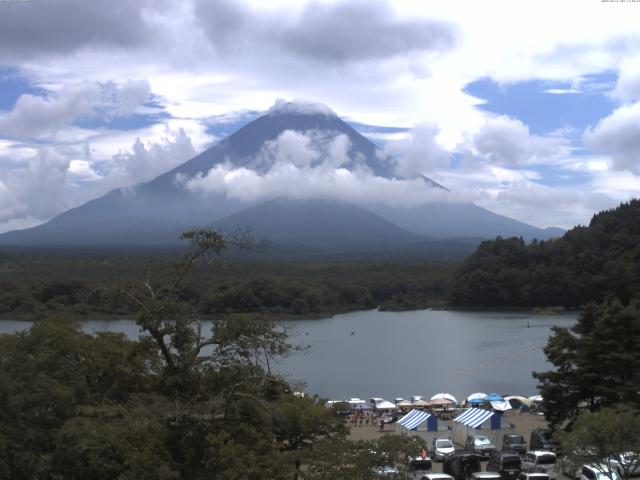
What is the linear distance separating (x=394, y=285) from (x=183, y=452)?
51.3 metres

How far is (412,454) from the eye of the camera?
5.96 m

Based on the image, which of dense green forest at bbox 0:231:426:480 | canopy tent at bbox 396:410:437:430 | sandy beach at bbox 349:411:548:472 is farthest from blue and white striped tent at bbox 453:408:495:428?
dense green forest at bbox 0:231:426:480

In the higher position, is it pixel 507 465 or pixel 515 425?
pixel 507 465

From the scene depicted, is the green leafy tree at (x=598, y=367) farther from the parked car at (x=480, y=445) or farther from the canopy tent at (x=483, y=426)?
the parked car at (x=480, y=445)

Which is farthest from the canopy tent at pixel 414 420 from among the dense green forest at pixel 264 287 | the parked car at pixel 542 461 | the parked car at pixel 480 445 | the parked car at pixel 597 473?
the dense green forest at pixel 264 287

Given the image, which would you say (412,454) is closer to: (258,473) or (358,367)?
(258,473)

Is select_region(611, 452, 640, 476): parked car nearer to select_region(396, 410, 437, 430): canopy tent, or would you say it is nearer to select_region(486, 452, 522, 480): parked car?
select_region(486, 452, 522, 480): parked car

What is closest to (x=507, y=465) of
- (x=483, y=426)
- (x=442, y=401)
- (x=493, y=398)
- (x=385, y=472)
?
(x=483, y=426)

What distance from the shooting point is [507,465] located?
1015 centimetres

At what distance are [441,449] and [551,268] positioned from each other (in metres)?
39.9

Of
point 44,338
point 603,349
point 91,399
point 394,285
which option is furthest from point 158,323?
point 394,285

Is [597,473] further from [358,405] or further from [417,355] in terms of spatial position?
[417,355]

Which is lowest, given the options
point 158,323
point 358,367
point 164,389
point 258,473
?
point 358,367

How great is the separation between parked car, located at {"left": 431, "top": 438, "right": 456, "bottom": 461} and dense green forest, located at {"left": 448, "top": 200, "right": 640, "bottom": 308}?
37141 mm
